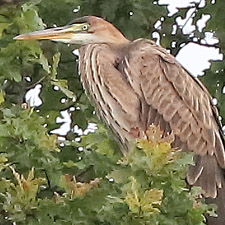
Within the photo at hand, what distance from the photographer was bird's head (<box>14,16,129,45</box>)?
4.96m

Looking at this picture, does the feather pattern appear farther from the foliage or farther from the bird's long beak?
the bird's long beak

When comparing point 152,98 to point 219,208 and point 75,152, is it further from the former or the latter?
point 219,208

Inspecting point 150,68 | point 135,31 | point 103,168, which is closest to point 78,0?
point 135,31

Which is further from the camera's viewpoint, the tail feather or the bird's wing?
the bird's wing

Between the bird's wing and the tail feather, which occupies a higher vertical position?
the bird's wing

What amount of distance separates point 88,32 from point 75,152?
93 centimetres

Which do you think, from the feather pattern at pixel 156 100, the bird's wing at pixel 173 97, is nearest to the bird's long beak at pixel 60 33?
the feather pattern at pixel 156 100

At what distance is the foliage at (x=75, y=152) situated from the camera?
305 cm

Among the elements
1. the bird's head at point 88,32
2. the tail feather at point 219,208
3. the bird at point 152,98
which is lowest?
the tail feather at point 219,208

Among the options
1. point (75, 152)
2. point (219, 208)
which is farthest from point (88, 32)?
point (219, 208)

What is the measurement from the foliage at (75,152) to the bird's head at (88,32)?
22 centimetres

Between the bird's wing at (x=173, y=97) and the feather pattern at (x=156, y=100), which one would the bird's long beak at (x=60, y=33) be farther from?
the bird's wing at (x=173, y=97)

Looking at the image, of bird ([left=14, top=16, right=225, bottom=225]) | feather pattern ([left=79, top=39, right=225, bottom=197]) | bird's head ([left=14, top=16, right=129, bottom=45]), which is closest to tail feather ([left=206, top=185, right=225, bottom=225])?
bird ([left=14, top=16, right=225, bottom=225])

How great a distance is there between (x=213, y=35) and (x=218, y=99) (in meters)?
0.45
